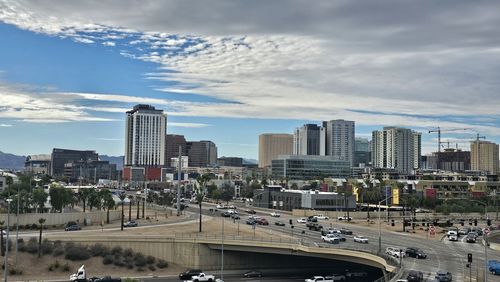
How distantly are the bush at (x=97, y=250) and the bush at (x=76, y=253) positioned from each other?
33.4 inches

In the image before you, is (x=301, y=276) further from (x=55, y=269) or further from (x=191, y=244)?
(x=55, y=269)

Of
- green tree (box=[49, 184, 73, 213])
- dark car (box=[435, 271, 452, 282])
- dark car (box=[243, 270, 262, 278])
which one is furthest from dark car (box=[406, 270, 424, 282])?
green tree (box=[49, 184, 73, 213])

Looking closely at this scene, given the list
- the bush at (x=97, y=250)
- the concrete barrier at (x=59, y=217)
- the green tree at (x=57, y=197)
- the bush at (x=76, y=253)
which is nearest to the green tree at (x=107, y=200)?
the concrete barrier at (x=59, y=217)

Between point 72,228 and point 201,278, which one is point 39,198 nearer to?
point 72,228

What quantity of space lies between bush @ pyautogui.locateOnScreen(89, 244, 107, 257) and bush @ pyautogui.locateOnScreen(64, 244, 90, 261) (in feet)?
2.79

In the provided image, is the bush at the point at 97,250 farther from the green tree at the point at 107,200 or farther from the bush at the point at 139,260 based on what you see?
A: the green tree at the point at 107,200

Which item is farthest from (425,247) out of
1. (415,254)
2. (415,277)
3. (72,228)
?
(72,228)

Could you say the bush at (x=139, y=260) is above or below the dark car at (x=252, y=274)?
above

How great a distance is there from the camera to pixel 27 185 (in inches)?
6604

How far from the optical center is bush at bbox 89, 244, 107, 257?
9531 cm

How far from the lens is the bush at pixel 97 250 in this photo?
95.3 m

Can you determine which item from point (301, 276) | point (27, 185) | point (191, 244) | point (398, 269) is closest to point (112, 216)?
point (27, 185)

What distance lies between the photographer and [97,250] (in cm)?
9588

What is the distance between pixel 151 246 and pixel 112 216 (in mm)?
47131
